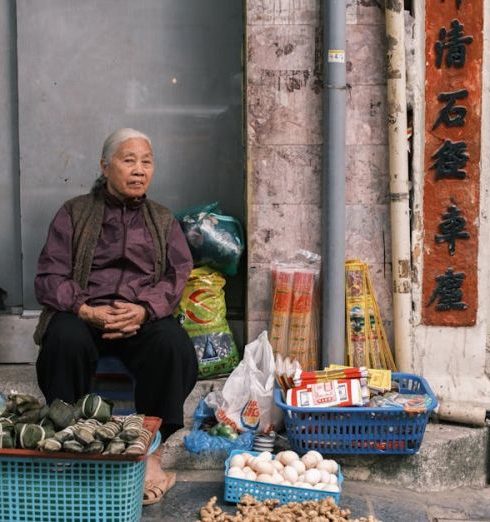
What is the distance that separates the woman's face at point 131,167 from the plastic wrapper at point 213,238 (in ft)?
1.64

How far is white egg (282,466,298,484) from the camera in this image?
4.11 metres

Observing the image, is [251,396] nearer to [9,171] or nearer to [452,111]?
[452,111]

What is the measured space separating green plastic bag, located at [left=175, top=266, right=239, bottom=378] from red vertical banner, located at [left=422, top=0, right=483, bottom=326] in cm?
113

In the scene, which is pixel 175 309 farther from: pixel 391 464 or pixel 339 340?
pixel 391 464

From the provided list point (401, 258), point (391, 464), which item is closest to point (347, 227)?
point (401, 258)

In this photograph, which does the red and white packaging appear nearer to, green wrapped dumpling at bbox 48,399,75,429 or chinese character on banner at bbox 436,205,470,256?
chinese character on banner at bbox 436,205,470,256

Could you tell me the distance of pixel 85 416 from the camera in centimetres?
383

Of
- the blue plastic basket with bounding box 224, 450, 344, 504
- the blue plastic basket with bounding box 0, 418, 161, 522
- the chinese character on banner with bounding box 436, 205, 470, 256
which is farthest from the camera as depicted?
the chinese character on banner with bounding box 436, 205, 470, 256

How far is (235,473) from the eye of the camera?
4.14m

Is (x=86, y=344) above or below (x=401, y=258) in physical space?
below

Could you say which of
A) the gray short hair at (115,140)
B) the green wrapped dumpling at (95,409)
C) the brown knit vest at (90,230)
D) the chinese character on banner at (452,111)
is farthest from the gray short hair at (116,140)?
the chinese character on banner at (452,111)

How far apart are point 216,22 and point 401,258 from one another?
5.87 feet

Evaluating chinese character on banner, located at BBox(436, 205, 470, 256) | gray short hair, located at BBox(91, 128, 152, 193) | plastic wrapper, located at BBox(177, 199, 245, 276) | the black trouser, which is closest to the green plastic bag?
plastic wrapper, located at BBox(177, 199, 245, 276)

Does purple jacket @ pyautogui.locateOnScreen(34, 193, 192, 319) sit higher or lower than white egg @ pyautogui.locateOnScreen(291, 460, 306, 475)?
higher
